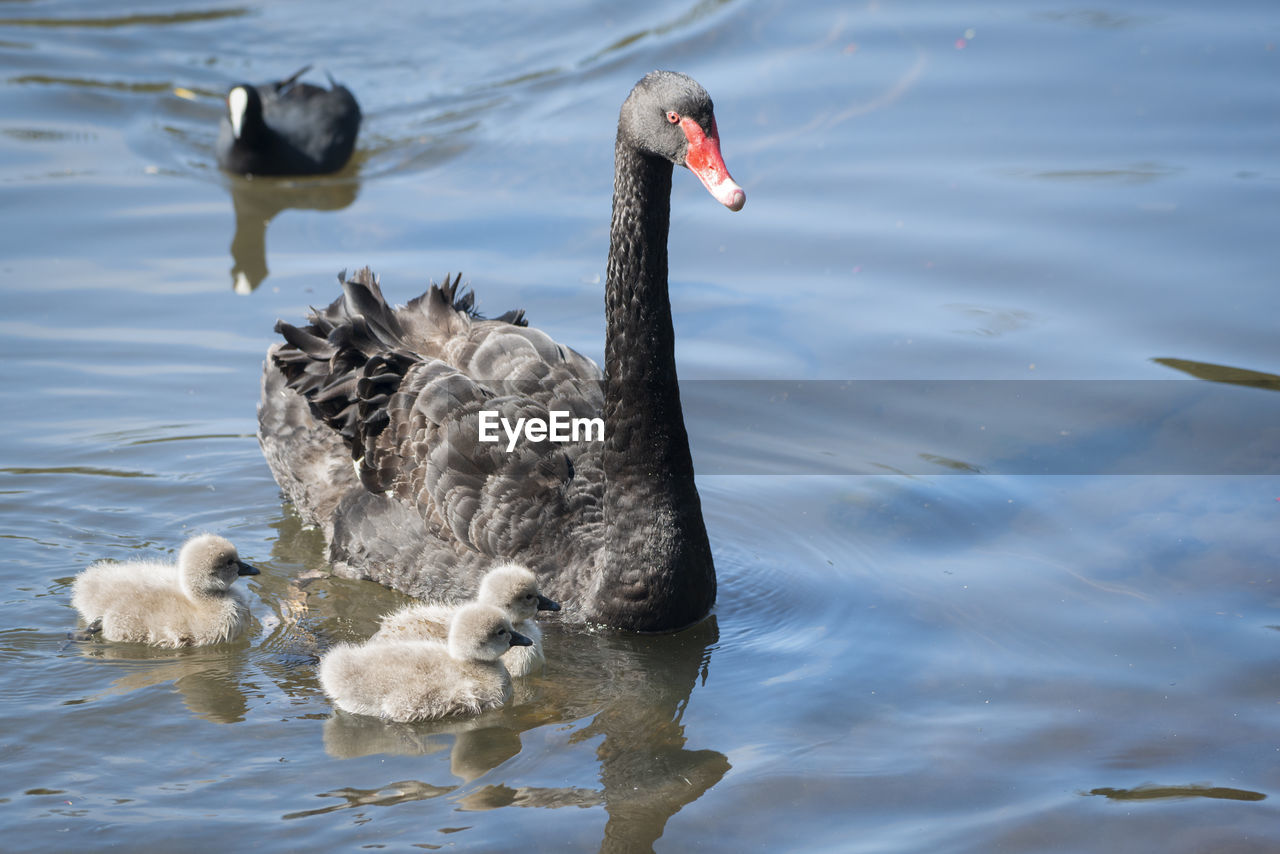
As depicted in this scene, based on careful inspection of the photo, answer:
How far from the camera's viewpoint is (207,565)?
235 inches

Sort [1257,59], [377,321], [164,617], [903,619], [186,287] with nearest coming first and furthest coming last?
1. [164,617]
2. [903,619]
3. [377,321]
4. [186,287]
5. [1257,59]

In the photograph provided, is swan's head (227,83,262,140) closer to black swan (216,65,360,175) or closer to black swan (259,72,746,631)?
black swan (216,65,360,175)

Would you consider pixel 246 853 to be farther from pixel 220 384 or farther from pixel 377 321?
pixel 220 384

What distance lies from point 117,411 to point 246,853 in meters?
Result: 3.92

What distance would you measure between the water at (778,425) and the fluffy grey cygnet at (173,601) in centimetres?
13

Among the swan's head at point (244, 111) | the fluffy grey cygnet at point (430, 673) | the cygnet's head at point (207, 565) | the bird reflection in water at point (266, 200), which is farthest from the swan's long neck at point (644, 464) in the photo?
the swan's head at point (244, 111)

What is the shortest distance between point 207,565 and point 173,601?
0.71 ft

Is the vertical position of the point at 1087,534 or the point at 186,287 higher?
the point at 186,287

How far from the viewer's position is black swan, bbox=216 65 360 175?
39.8 feet

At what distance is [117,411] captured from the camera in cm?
813

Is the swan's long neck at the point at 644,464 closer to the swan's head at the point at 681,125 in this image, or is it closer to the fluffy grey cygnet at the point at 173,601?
the swan's head at the point at 681,125

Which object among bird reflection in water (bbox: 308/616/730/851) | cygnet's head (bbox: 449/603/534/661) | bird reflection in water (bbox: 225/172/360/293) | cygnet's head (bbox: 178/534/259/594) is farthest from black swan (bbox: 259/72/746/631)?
bird reflection in water (bbox: 225/172/360/293)

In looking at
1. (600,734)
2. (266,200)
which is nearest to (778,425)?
(600,734)

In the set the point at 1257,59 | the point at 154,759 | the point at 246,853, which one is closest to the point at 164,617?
the point at 154,759
